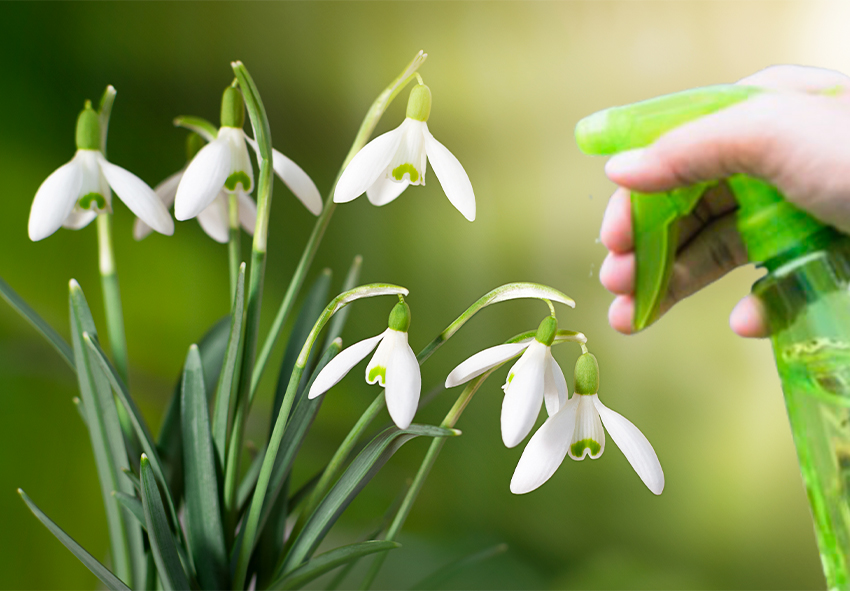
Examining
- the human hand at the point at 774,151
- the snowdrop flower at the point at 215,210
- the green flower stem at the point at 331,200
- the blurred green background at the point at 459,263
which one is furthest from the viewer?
the blurred green background at the point at 459,263

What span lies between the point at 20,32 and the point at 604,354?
2.94 ft

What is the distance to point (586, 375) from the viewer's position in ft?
1.07

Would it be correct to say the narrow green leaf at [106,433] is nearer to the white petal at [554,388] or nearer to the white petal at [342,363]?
the white petal at [342,363]

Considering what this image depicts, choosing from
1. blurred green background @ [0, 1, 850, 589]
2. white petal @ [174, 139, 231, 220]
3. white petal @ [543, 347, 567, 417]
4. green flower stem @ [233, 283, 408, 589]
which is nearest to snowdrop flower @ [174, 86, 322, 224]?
white petal @ [174, 139, 231, 220]

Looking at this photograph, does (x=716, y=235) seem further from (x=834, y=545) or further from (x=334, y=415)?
(x=334, y=415)

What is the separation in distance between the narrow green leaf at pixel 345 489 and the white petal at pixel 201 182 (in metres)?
0.19

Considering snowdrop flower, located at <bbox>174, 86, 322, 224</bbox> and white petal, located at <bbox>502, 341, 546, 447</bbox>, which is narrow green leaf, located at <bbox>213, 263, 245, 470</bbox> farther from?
white petal, located at <bbox>502, 341, 546, 447</bbox>

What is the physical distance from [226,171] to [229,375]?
142 mm

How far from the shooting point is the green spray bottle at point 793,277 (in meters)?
0.28

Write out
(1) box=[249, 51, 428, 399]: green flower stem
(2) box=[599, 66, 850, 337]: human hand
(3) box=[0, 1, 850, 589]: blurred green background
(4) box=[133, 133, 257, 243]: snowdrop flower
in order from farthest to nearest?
(3) box=[0, 1, 850, 589]: blurred green background < (4) box=[133, 133, 257, 243]: snowdrop flower < (1) box=[249, 51, 428, 399]: green flower stem < (2) box=[599, 66, 850, 337]: human hand

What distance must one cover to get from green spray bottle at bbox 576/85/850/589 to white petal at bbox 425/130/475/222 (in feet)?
0.26

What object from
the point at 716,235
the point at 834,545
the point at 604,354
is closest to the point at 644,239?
the point at 716,235

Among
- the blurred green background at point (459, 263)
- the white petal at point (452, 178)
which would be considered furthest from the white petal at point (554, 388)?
the blurred green background at point (459, 263)

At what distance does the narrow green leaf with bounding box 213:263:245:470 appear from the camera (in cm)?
38
